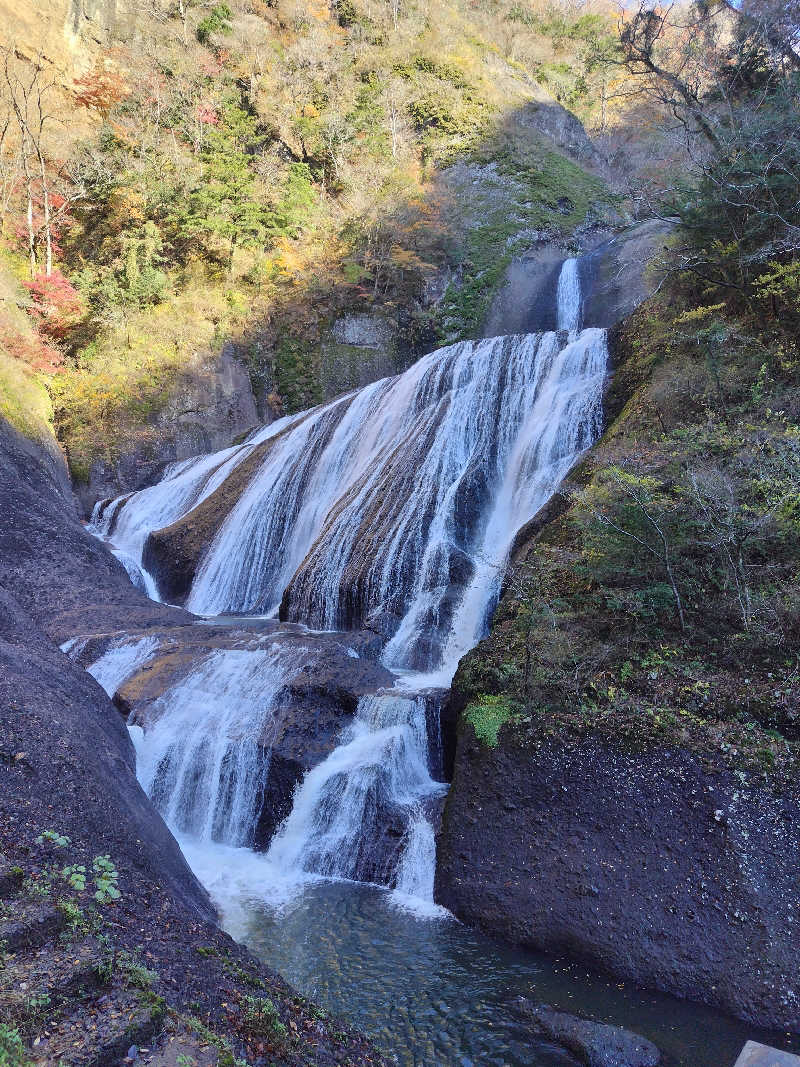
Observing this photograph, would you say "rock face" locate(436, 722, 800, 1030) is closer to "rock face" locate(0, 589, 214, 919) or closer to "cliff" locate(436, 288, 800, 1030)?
"cliff" locate(436, 288, 800, 1030)

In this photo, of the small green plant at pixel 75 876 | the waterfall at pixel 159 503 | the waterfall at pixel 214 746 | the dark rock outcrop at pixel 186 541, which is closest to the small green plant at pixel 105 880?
the small green plant at pixel 75 876

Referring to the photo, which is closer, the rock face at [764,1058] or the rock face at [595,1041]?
the rock face at [764,1058]

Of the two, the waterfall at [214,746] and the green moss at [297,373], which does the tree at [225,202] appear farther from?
the waterfall at [214,746]

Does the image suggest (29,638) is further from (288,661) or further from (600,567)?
(600,567)

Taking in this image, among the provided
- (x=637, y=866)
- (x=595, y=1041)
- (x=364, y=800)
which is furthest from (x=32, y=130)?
(x=595, y=1041)

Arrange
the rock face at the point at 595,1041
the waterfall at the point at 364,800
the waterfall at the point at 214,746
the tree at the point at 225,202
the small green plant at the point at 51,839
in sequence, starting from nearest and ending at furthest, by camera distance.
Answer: the small green plant at the point at 51,839, the rock face at the point at 595,1041, the waterfall at the point at 364,800, the waterfall at the point at 214,746, the tree at the point at 225,202

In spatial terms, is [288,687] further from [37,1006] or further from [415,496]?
[37,1006]
